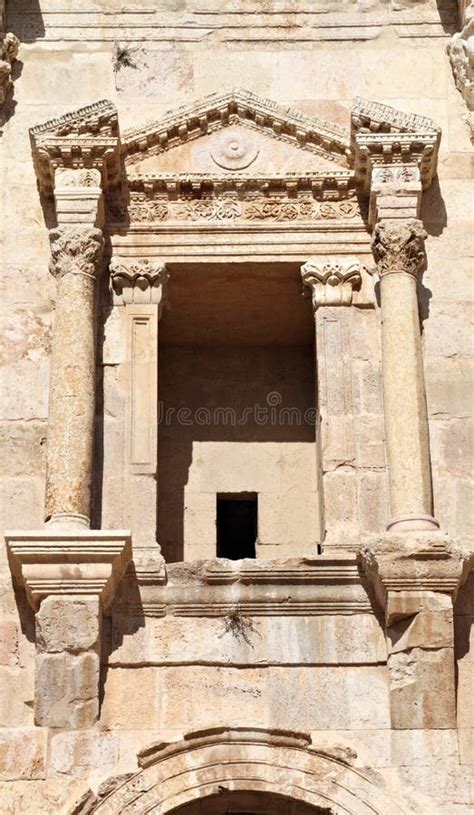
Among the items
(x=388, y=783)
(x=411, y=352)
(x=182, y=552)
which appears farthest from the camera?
(x=182, y=552)

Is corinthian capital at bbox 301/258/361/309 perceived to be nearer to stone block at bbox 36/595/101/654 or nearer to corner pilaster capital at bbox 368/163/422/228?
corner pilaster capital at bbox 368/163/422/228

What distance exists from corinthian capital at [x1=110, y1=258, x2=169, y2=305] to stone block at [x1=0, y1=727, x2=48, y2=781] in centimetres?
344

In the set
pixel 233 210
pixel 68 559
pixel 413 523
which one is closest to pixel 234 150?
pixel 233 210

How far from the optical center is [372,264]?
13.2 m

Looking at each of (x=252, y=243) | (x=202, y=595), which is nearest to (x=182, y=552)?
(x=202, y=595)

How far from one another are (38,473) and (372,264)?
300 cm

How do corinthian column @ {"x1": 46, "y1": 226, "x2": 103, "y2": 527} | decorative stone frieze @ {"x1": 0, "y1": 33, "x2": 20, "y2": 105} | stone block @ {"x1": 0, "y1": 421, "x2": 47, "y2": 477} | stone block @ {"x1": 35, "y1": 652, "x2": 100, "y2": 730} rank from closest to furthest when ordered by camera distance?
stone block @ {"x1": 35, "y1": 652, "x2": 100, "y2": 730}
corinthian column @ {"x1": 46, "y1": 226, "x2": 103, "y2": 527}
stone block @ {"x1": 0, "y1": 421, "x2": 47, "y2": 477}
decorative stone frieze @ {"x1": 0, "y1": 33, "x2": 20, "y2": 105}

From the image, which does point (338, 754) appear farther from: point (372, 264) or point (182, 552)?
point (372, 264)

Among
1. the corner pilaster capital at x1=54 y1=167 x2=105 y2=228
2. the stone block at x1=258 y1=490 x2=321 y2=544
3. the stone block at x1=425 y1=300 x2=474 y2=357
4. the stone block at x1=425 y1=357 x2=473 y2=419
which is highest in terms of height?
the corner pilaster capital at x1=54 y1=167 x2=105 y2=228

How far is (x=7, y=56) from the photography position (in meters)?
13.9

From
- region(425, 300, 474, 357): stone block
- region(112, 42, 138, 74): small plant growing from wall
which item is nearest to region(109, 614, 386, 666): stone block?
region(425, 300, 474, 357): stone block

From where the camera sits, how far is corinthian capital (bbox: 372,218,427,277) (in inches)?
504

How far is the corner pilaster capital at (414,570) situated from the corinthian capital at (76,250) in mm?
2975

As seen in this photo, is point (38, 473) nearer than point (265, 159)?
Yes
